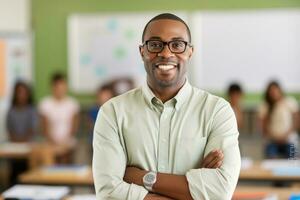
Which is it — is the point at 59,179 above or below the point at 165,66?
below

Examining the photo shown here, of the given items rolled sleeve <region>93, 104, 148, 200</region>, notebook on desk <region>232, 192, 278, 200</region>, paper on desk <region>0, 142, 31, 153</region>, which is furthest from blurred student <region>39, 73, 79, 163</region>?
rolled sleeve <region>93, 104, 148, 200</region>

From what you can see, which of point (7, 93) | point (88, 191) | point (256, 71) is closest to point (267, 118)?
point (256, 71)

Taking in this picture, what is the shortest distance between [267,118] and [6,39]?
12.2 feet

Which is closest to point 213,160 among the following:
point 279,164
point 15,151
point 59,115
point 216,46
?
point 279,164

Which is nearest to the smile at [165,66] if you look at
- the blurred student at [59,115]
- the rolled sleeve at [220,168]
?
the rolled sleeve at [220,168]

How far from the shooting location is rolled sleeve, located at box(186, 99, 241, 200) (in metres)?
2.04

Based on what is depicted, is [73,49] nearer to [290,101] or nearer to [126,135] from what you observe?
[290,101]

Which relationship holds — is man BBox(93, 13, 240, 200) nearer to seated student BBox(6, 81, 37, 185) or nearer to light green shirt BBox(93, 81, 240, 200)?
light green shirt BBox(93, 81, 240, 200)

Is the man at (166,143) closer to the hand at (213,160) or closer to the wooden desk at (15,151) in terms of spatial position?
the hand at (213,160)

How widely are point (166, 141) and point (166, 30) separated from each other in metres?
0.42

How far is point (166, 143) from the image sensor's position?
2018 mm

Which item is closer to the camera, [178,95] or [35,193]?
[178,95]

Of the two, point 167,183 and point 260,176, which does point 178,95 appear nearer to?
point 167,183

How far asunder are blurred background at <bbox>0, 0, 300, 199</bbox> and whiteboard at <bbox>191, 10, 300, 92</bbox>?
0.01 m
